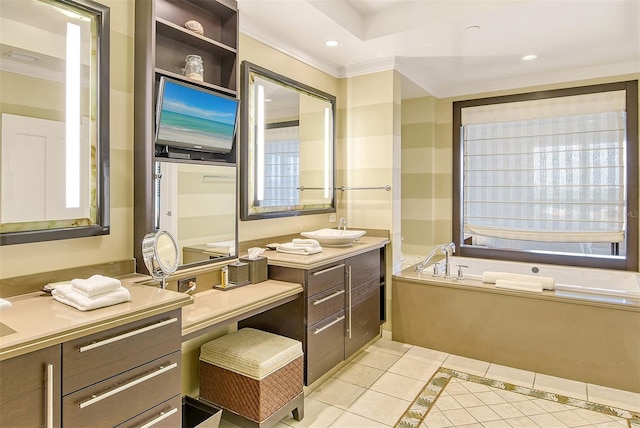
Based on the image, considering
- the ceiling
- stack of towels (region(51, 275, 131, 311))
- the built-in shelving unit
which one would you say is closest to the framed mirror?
the built-in shelving unit

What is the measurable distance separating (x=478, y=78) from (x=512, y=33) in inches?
47.3

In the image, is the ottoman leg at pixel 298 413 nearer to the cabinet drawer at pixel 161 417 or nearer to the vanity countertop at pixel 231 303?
the vanity countertop at pixel 231 303

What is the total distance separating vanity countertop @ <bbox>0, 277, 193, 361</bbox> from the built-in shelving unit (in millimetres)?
513

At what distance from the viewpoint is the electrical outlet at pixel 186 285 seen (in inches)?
82.2

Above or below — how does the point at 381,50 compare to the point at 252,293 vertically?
above

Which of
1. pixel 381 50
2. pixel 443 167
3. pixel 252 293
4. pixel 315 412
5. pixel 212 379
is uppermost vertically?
pixel 381 50

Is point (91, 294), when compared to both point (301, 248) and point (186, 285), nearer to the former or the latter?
point (186, 285)

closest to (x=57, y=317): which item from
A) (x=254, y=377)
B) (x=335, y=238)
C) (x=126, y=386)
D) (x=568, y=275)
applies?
(x=126, y=386)

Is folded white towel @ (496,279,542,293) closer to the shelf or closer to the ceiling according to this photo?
the ceiling

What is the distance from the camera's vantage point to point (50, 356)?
3.76 ft

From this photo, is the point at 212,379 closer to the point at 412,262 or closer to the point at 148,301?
the point at 148,301

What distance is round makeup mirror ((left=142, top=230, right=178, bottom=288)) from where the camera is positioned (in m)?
1.77

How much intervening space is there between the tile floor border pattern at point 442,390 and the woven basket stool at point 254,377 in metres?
0.66

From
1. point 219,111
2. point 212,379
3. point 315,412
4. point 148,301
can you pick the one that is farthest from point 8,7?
point 315,412
